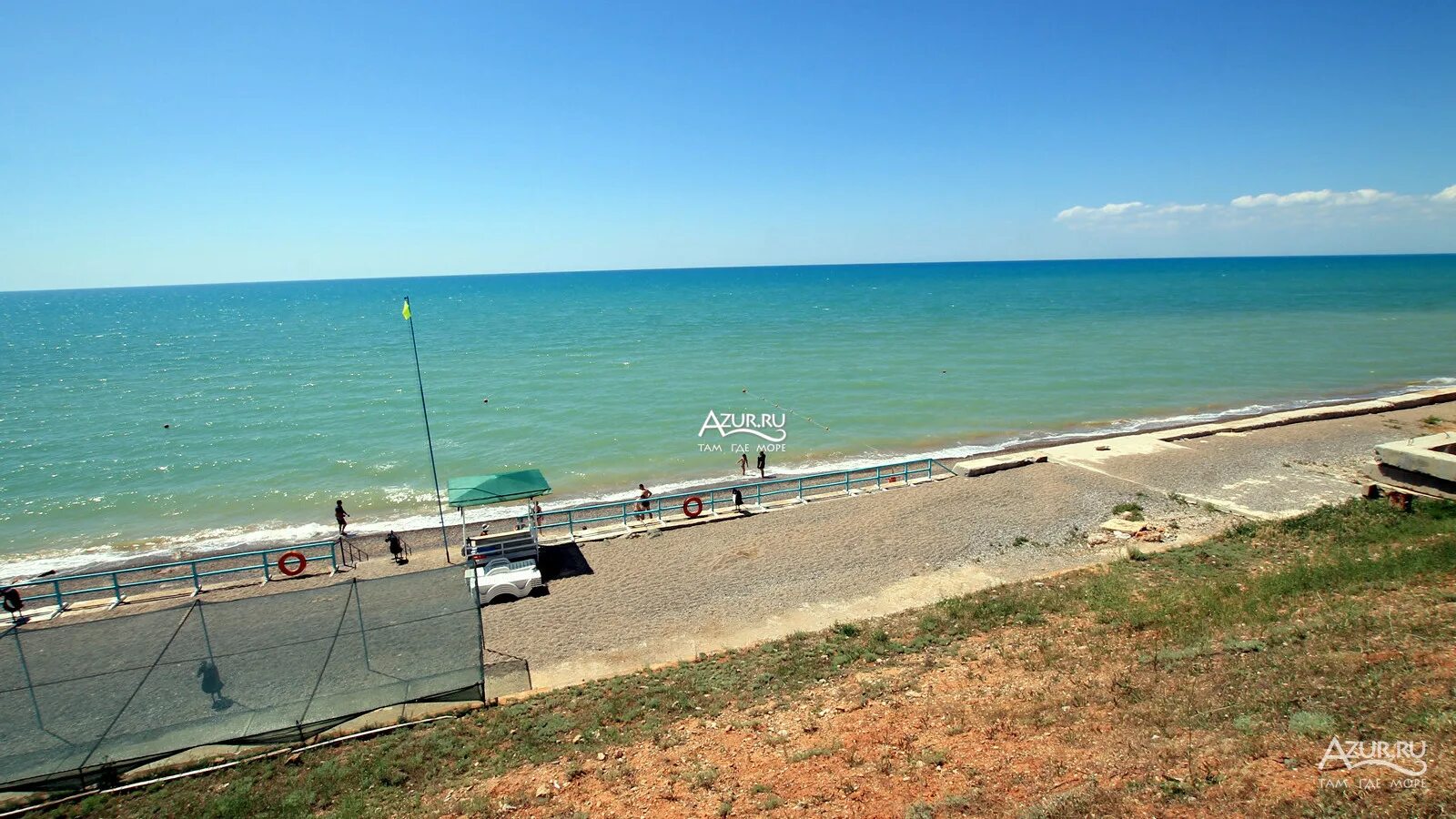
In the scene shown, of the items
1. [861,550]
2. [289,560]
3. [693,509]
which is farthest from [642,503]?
[289,560]

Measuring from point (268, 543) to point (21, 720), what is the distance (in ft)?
53.0

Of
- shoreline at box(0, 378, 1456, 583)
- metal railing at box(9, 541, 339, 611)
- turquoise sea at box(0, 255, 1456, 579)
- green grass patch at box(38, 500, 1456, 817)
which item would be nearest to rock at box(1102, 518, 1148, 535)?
green grass patch at box(38, 500, 1456, 817)

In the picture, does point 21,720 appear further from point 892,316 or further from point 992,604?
point 892,316

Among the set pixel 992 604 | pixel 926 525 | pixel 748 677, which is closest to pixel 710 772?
pixel 748 677

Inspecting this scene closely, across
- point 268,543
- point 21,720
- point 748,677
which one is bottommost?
point 268,543

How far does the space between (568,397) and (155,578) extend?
2722cm

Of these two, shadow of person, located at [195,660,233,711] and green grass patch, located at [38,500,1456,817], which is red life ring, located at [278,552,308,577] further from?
green grass patch, located at [38,500,1456,817]

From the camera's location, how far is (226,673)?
11.2 m

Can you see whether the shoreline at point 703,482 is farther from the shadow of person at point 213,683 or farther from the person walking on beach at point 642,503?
the shadow of person at point 213,683

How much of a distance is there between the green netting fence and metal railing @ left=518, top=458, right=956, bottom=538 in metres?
8.25

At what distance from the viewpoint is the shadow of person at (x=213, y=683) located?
1082 cm

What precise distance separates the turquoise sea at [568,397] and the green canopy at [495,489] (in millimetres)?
8298

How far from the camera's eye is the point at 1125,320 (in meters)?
85.6

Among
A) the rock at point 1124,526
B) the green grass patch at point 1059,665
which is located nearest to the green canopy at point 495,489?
the green grass patch at point 1059,665
